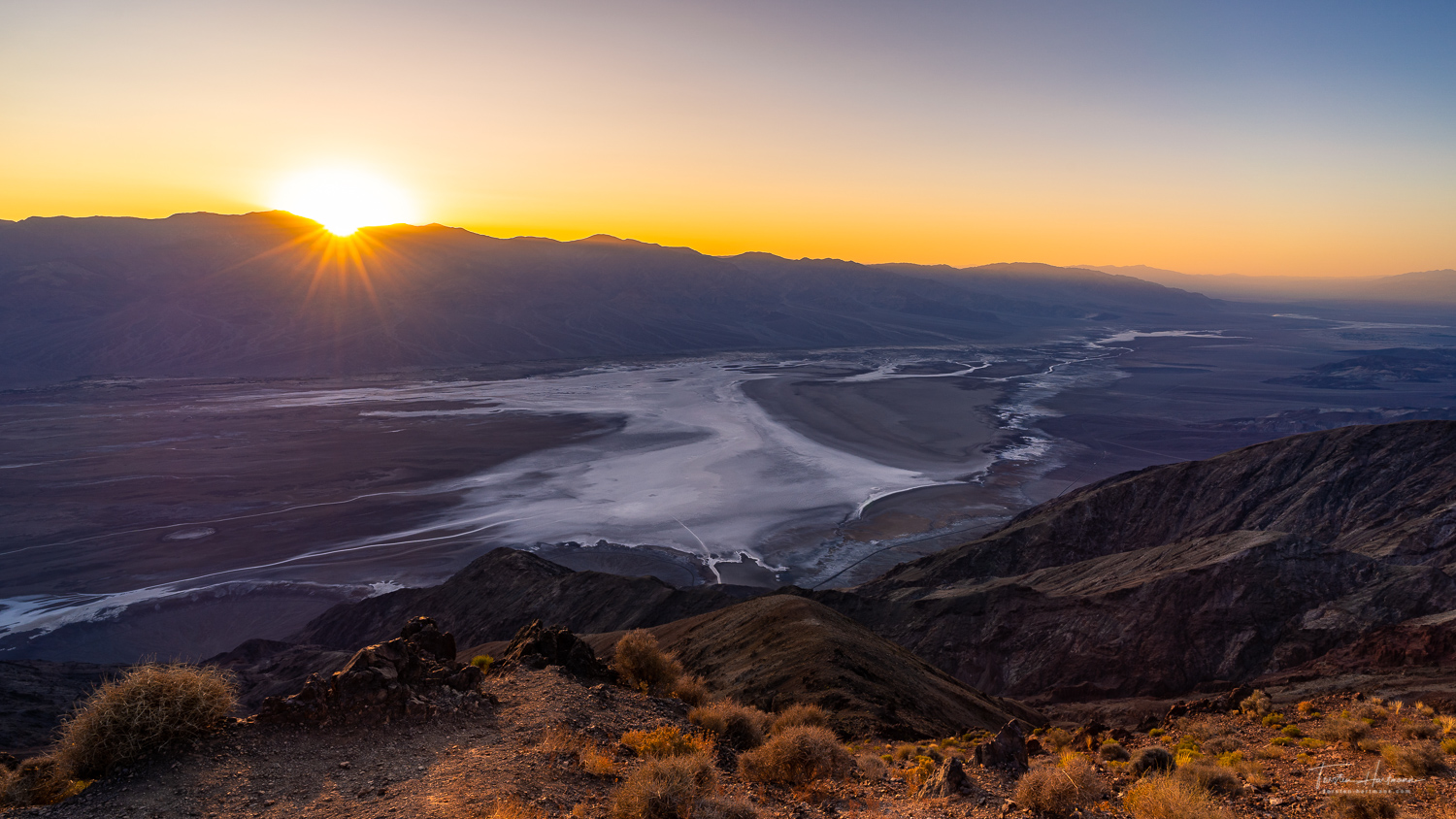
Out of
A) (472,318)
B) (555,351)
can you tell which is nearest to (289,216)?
(472,318)

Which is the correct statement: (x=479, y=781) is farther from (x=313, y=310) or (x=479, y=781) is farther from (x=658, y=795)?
(x=313, y=310)

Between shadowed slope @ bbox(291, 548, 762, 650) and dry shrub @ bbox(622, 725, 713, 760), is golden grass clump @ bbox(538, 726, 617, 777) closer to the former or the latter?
dry shrub @ bbox(622, 725, 713, 760)

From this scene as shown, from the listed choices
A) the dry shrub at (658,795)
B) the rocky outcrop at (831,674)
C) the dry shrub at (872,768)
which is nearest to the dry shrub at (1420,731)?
the rocky outcrop at (831,674)

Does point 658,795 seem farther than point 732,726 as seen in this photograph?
No

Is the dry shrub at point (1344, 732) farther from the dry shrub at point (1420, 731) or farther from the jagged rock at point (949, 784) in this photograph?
the jagged rock at point (949, 784)

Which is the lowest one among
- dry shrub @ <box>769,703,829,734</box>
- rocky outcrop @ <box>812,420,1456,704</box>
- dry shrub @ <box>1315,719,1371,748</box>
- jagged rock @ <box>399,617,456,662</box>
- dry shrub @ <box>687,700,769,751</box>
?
rocky outcrop @ <box>812,420,1456,704</box>

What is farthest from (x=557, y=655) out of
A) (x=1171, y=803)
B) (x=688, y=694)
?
(x=1171, y=803)

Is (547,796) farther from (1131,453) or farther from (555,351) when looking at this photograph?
(555,351)

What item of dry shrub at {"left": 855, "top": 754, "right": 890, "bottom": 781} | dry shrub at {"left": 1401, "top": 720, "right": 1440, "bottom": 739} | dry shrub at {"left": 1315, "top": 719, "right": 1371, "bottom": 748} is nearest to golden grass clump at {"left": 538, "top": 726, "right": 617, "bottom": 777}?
dry shrub at {"left": 855, "top": 754, "right": 890, "bottom": 781}
